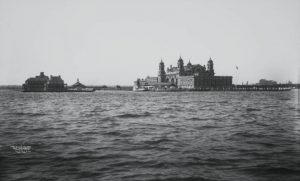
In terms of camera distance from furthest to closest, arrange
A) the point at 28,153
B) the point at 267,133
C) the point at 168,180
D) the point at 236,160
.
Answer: the point at 267,133
the point at 28,153
the point at 236,160
the point at 168,180

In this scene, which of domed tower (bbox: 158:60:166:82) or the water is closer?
the water

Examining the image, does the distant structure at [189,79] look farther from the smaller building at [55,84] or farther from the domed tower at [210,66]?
the smaller building at [55,84]

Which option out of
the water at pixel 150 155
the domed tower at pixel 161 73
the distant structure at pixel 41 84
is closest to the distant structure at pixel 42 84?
the distant structure at pixel 41 84

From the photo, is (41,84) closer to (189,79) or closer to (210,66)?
(189,79)

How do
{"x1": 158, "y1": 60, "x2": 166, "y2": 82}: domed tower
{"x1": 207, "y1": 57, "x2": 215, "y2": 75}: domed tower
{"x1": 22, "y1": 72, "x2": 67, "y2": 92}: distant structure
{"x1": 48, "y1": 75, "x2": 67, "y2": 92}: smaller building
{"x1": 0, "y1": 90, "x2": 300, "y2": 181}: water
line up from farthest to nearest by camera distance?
{"x1": 158, "y1": 60, "x2": 166, "y2": 82}: domed tower < {"x1": 207, "y1": 57, "x2": 215, "y2": 75}: domed tower < {"x1": 48, "y1": 75, "x2": 67, "y2": 92}: smaller building < {"x1": 22, "y1": 72, "x2": 67, "y2": 92}: distant structure < {"x1": 0, "y1": 90, "x2": 300, "y2": 181}: water

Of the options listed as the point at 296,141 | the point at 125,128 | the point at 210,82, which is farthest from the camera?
the point at 210,82

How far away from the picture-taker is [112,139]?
15297mm

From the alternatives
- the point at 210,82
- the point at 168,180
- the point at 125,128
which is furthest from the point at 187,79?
the point at 168,180

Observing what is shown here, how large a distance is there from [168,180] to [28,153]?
6.15 meters

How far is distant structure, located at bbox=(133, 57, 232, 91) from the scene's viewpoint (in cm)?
16450

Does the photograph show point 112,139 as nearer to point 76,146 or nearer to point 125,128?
point 76,146

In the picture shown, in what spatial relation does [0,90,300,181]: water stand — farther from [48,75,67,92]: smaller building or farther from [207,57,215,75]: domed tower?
[207,57,215,75]: domed tower

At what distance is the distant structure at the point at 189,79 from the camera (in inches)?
6476

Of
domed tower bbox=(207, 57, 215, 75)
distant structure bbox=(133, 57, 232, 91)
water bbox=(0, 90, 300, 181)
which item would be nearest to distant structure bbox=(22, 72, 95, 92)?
distant structure bbox=(133, 57, 232, 91)
